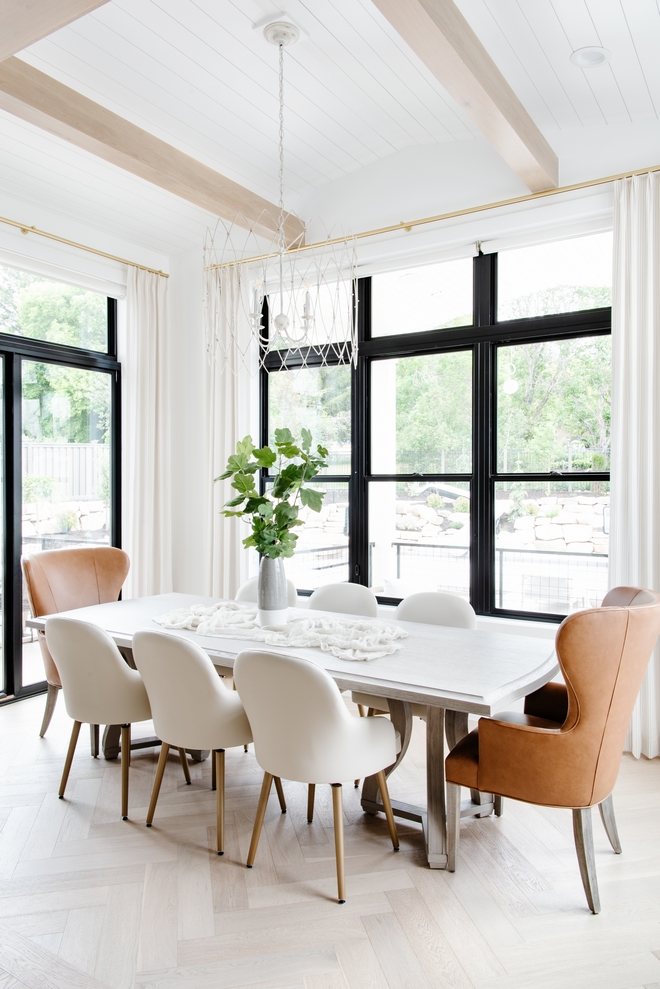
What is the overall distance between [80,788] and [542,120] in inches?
154

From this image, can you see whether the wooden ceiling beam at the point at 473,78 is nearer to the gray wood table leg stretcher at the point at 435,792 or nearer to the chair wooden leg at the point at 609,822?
the gray wood table leg stretcher at the point at 435,792

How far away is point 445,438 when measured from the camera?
4.14m

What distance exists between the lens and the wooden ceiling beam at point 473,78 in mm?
2250

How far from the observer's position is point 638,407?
333cm

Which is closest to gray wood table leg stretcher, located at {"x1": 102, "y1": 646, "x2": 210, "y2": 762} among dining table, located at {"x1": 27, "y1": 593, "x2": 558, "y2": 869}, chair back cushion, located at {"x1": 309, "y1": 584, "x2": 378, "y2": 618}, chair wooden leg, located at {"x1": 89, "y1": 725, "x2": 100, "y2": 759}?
chair wooden leg, located at {"x1": 89, "y1": 725, "x2": 100, "y2": 759}

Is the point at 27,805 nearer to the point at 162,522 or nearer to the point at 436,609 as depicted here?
the point at 436,609

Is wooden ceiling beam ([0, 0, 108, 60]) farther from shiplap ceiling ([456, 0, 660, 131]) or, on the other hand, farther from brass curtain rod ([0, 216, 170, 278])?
brass curtain rod ([0, 216, 170, 278])

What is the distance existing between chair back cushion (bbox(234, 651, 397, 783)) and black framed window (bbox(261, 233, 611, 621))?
1.97 meters

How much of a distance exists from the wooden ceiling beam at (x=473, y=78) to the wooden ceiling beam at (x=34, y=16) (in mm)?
917

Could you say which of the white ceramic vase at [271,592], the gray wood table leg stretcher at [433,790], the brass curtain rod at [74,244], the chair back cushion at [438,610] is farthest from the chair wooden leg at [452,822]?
the brass curtain rod at [74,244]

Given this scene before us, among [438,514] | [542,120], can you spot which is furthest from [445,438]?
[542,120]

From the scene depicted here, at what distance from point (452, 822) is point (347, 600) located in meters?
1.29

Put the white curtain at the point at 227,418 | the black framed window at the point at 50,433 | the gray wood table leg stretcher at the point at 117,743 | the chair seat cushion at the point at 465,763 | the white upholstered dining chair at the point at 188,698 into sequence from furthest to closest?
the white curtain at the point at 227,418
the black framed window at the point at 50,433
the gray wood table leg stretcher at the point at 117,743
the white upholstered dining chair at the point at 188,698
the chair seat cushion at the point at 465,763

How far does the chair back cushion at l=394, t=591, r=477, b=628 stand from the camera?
3039mm
